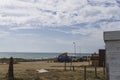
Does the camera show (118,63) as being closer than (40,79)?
Yes

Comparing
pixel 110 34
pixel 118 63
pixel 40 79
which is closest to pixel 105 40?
pixel 110 34

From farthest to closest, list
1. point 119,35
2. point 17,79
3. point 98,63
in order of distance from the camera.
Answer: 1. point 98,63
2. point 17,79
3. point 119,35

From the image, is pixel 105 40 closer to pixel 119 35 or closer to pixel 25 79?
pixel 119 35

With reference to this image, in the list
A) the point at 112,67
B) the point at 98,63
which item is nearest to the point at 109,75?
the point at 112,67

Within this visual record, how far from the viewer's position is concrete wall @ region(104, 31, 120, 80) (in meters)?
4.87

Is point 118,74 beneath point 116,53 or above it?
beneath

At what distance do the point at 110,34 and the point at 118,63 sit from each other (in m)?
0.49

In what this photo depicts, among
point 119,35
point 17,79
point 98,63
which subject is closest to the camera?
point 119,35

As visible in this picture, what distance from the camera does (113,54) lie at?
489 centimetres

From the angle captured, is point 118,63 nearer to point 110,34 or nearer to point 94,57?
point 110,34

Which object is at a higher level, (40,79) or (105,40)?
(105,40)

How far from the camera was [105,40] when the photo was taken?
4.87 m

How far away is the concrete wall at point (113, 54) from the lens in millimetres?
4871

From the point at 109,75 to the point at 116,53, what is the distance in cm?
38
